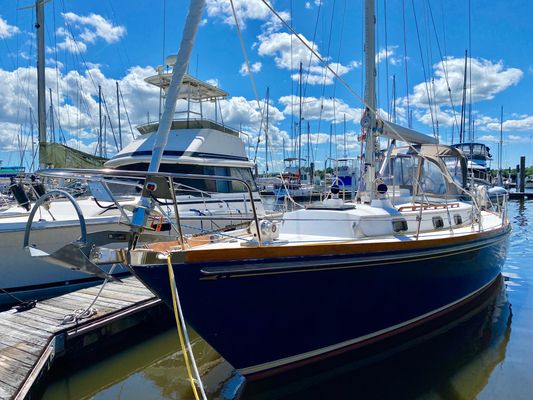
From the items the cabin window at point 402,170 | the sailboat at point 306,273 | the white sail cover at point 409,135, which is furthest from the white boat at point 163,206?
the white sail cover at point 409,135

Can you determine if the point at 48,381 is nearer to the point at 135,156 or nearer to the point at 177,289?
the point at 177,289

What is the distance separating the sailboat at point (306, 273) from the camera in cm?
393

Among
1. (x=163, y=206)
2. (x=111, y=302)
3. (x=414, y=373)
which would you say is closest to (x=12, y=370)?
(x=111, y=302)

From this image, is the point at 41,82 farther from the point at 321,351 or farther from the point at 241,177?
the point at 321,351

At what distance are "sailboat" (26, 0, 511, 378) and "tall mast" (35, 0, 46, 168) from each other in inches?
296

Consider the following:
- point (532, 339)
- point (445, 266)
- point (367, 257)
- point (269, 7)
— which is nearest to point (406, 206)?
point (445, 266)

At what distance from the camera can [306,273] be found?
440cm

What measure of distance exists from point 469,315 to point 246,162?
699cm

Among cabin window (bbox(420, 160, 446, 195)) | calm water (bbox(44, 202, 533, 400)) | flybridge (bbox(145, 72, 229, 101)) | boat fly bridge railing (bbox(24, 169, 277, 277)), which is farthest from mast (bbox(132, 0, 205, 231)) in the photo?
flybridge (bbox(145, 72, 229, 101))

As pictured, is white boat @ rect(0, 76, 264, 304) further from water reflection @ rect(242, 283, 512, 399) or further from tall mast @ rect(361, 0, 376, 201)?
tall mast @ rect(361, 0, 376, 201)

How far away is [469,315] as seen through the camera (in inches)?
278

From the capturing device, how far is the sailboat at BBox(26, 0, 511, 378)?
155 inches

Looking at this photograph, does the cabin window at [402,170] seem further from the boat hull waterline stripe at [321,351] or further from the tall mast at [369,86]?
the boat hull waterline stripe at [321,351]

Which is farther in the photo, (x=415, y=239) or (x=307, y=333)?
(x=415, y=239)
